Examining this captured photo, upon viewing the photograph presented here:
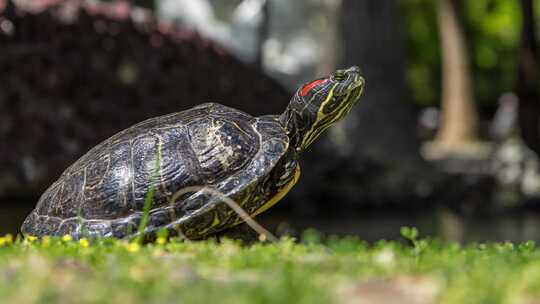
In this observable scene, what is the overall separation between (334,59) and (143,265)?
26.3 meters

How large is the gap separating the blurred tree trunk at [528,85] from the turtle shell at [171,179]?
4338 mm

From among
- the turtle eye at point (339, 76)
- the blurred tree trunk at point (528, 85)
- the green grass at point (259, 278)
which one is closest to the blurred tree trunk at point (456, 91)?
the blurred tree trunk at point (528, 85)

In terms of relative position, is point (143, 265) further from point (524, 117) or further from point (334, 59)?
point (334, 59)

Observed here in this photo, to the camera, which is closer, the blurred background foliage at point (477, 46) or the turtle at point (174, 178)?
the turtle at point (174, 178)

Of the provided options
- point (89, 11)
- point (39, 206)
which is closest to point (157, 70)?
point (89, 11)

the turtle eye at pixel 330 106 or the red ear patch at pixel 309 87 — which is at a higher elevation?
the red ear patch at pixel 309 87

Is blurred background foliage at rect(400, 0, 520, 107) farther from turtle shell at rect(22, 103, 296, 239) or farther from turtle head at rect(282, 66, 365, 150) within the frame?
turtle shell at rect(22, 103, 296, 239)

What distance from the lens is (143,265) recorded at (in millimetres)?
3041

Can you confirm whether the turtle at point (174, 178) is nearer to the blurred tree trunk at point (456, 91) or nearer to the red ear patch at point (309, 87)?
the red ear patch at point (309, 87)

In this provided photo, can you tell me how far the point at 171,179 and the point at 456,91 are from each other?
84.7ft

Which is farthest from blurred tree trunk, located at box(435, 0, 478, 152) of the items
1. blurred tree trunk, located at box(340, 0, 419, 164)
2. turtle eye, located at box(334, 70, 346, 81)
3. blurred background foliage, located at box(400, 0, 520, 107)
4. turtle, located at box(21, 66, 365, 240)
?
turtle, located at box(21, 66, 365, 240)

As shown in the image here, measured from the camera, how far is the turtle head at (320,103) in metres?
5.37

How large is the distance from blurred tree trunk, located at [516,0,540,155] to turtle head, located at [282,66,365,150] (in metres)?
3.84

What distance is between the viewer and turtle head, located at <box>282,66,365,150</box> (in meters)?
5.37
